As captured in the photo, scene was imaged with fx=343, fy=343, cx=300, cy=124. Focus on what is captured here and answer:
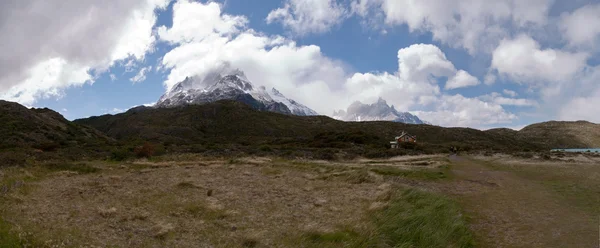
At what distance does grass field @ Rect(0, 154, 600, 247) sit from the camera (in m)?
7.56

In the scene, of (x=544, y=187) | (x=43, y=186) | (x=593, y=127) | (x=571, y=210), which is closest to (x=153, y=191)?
(x=43, y=186)

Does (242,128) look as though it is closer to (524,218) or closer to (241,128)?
(241,128)

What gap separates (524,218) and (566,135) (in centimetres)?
20275

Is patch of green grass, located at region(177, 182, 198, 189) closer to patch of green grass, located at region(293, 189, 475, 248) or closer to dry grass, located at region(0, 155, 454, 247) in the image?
dry grass, located at region(0, 155, 454, 247)

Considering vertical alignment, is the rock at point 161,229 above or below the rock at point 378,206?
below

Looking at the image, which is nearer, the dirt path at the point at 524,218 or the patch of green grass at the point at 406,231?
the patch of green grass at the point at 406,231

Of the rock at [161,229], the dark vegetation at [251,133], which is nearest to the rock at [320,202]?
the rock at [161,229]

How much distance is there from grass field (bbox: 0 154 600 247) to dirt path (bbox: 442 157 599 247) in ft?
0.11

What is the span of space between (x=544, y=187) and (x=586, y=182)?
3.18 metres

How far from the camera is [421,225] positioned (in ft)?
30.7

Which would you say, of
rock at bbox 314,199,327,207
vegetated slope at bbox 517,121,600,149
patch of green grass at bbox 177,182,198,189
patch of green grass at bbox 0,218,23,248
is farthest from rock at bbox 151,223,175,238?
vegetated slope at bbox 517,121,600,149

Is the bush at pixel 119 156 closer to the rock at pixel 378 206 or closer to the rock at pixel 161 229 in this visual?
the rock at pixel 161 229

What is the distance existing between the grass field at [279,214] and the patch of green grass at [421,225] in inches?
1.3

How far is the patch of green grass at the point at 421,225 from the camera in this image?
8.34 metres
